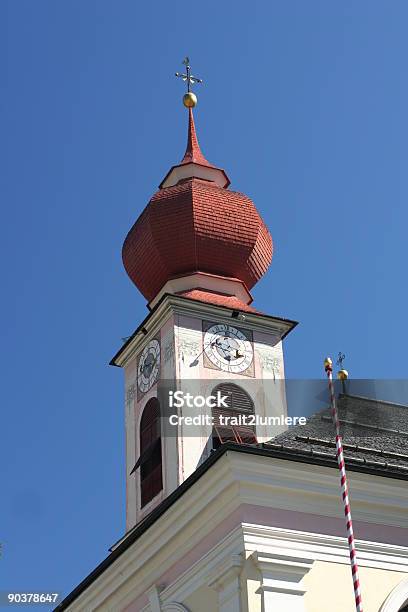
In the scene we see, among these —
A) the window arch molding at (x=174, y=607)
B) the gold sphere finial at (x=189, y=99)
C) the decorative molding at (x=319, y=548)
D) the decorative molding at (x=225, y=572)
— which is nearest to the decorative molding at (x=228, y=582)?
the decorative molding at (x=225, y=572)

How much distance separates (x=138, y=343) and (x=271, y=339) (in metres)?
2.85

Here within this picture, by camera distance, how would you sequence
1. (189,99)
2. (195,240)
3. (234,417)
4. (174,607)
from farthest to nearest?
(189,99) < (195,240) < (234,417) < (174,607)

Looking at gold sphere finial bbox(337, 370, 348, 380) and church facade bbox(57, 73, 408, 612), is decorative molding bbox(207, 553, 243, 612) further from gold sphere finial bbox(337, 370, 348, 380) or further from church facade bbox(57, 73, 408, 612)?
gold sphere finial bbox(337, 370, 348, 380)

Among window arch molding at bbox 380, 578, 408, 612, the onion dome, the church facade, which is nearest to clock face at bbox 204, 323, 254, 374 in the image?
the onion dome

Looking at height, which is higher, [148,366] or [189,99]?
[189,99]

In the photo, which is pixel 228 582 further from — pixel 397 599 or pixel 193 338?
pixel 193 338

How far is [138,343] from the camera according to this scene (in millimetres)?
27328

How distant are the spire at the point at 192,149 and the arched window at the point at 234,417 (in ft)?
23.1

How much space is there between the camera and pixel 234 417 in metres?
24.5

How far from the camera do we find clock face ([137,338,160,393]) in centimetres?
2611

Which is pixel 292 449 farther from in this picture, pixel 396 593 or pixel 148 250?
pixel 148 250

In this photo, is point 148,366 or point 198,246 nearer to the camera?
point 148,366

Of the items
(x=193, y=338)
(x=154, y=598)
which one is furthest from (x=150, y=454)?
(x=154, y=598)

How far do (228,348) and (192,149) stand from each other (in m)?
6.93
